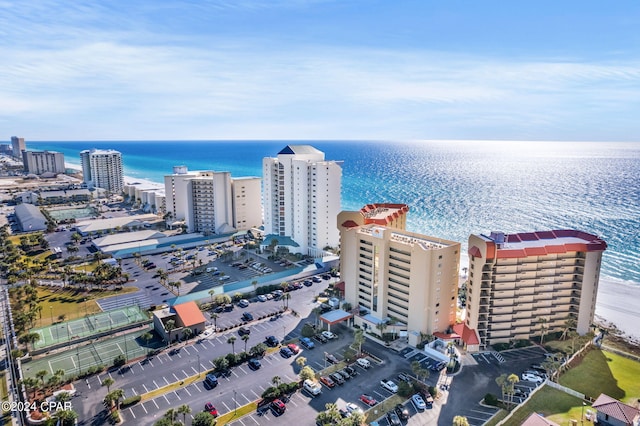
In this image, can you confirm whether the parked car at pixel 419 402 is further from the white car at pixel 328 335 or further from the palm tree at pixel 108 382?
the palm tree at pixel 108 382

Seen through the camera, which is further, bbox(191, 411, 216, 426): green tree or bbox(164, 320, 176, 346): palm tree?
bbox(164, 320, 176, 346): palm tree

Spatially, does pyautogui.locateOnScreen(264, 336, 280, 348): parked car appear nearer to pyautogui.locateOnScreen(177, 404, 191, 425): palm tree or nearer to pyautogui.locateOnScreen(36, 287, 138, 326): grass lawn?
pyautogui.locateOnScreen(177, 404, 191, 425): palm tree

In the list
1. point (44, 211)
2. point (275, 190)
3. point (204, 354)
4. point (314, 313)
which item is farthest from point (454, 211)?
point (44, 211)

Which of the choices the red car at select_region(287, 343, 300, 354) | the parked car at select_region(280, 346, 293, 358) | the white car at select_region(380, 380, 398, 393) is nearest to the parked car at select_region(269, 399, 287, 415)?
the parked car at select_region(280, 346, 293, 358)

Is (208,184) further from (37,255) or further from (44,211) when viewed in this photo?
(44,211)

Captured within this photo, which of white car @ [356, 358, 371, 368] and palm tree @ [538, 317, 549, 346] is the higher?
palm tree @ [538, 317, 549, 346]

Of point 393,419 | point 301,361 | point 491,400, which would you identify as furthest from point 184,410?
point 491,400
